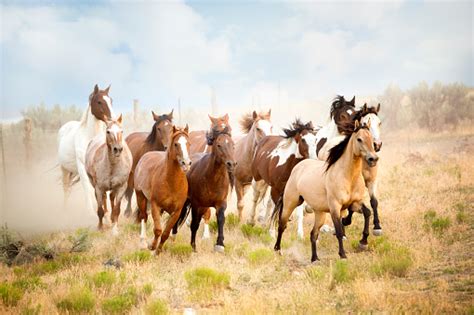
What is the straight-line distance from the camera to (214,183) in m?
9.08

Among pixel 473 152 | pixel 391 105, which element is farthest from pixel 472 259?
pixel 391 105

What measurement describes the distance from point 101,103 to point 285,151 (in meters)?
4.72

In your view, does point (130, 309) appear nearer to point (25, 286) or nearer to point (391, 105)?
point (25, 286)

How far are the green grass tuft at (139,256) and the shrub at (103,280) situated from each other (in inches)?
44.6

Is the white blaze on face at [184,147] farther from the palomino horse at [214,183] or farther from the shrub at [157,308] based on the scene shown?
the shrub at [157,308]

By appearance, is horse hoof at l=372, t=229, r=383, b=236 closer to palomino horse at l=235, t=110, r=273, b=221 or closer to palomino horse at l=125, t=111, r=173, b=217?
palomino horse at l=235, t=110, r=273, b=221

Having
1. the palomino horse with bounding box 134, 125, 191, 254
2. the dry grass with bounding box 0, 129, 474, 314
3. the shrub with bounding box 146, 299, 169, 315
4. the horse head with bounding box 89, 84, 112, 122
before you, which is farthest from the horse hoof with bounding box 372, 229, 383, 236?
the horse head with bounding box 89, 84, 112, 122

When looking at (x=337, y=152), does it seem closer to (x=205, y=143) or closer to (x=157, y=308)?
(x=157, y=308)

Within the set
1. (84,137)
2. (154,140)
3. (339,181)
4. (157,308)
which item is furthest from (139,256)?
(84,137)

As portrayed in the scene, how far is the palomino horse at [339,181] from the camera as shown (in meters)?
8.05

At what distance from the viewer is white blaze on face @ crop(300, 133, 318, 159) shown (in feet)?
33.1

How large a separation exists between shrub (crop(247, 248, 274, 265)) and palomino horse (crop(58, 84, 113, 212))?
4961 mm

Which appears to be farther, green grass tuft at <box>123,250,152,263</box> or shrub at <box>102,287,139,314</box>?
green grass tuft at <box>123,250,152,263</box>

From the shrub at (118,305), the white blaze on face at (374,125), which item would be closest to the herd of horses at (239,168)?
the white blaze on face at (374,125)
